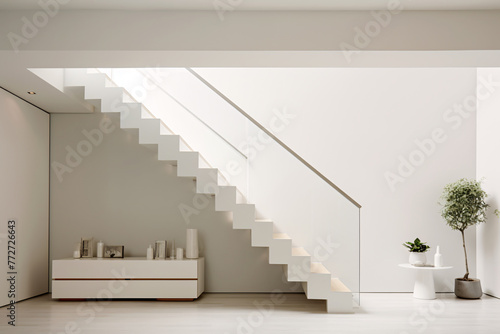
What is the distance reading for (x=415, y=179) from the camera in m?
8.15

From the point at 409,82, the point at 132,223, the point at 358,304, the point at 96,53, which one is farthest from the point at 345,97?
the point at 96,53

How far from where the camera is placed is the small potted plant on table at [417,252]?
741 centimetres

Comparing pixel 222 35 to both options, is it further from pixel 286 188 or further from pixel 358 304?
pixel 358 304

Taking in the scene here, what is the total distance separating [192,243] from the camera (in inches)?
297

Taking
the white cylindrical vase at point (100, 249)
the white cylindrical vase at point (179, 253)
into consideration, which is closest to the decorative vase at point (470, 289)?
the white cylindrical vase at point (179, 253)

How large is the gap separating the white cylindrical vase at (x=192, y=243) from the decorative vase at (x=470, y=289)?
3707 mm

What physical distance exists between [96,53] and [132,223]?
3.43 meters

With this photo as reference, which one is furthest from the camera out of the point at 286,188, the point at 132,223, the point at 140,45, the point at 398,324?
the point at 132,223

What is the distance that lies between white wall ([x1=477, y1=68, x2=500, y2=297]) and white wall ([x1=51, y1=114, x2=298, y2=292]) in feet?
9.54

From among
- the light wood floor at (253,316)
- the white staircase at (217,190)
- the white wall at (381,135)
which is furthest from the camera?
the white wall at (381,135)

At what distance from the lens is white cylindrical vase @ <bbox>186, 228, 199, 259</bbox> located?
7.51 meters

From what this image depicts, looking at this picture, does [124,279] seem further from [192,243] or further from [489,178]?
[489,178]

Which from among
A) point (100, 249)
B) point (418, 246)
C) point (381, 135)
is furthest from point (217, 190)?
point (418, 246)

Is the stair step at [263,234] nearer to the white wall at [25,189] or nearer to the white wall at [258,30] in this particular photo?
the white wall at [258,30]
